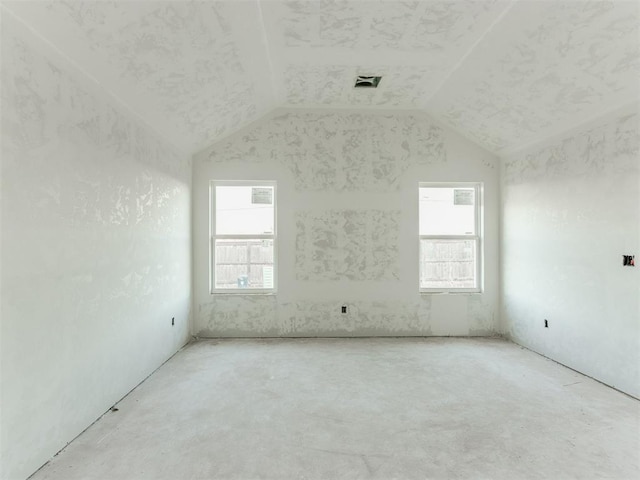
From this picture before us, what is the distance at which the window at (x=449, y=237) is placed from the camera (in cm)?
422

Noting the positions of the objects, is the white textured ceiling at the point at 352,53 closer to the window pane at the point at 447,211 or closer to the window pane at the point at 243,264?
the window pane at the point at 447,211

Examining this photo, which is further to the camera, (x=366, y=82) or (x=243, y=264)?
(x=243, y=264)

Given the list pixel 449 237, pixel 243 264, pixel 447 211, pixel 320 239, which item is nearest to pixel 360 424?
pixel 320 239

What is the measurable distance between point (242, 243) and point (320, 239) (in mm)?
1086

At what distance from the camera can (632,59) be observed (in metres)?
2.15

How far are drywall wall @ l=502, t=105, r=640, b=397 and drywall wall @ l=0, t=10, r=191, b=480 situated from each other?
167 inches

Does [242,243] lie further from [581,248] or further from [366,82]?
[581,248]

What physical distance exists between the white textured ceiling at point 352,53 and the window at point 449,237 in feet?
3.25

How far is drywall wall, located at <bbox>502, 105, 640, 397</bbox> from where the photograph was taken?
8.30 feet

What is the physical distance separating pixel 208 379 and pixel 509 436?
2463mm

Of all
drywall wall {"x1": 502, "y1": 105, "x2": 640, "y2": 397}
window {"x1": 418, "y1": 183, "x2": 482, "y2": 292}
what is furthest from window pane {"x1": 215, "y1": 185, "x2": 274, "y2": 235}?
drywall wall {"x1": 502, "y1": 105, "x2": 640, "y2": 397}

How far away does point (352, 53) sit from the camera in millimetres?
2816

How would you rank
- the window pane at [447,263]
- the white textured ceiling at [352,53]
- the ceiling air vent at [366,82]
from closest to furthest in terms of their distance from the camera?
the white textured ceiling at [352,53] < the ceiling air vent at [366,82] < the window pane at [447,263]

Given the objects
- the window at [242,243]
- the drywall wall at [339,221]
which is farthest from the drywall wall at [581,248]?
the window at [242,243]
